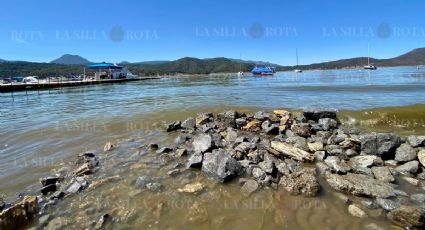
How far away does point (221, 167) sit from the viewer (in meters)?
7.39

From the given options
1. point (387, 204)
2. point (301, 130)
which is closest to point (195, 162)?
point (387, 204)

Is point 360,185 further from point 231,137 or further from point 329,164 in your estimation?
point 231,137

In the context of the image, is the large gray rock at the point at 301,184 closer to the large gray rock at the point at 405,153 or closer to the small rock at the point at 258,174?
the small rock at the point at 258,174

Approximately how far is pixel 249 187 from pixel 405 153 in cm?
505

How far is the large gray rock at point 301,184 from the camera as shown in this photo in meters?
6.40

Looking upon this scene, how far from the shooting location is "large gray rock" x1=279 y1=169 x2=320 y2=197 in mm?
6398

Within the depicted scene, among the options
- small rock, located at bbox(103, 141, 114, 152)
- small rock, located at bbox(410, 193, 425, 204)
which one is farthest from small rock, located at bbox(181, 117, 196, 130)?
small rock, located at bbox(410, 193, 425, 204)

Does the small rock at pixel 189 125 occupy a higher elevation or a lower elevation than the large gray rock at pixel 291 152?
higher

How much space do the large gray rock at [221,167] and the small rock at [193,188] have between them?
0.51m

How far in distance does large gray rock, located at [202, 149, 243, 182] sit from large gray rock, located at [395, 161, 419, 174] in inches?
171

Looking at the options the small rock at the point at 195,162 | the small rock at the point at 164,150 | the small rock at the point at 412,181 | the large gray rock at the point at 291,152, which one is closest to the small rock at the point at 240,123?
the large gray rock at the point at 291,152

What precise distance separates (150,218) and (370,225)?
4.21 m

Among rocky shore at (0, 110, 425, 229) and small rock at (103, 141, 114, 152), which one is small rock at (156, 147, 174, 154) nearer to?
rocky shore at (0, 110, 425, 229)

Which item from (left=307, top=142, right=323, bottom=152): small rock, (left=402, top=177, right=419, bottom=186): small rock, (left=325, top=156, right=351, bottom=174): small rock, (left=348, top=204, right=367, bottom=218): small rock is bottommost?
(left=348, top=204, right=367, bottom=218): small rock
